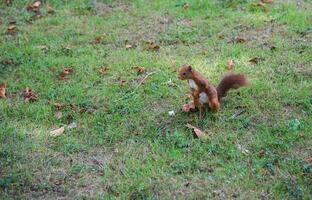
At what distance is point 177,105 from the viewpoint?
496cm

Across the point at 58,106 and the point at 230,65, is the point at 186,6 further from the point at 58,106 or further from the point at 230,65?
the point at 58,106

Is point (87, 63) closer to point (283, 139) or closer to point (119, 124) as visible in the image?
point (119, 124)

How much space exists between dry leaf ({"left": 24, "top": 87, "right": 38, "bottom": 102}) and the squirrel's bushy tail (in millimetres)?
1899

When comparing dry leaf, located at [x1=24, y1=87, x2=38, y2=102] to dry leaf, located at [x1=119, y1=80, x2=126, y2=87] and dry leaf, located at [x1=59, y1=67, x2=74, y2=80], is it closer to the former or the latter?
Answer: dry leaf, located at [x1=59, y1=67, x2=74, y2=80]

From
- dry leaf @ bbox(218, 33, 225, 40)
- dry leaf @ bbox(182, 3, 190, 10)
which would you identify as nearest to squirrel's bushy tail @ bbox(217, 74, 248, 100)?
dry leaf @ bbox(218, 33, 225, 40)

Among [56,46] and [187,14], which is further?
[187,14]

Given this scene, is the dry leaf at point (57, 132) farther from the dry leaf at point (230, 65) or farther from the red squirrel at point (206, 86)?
the dry leaf at point (230, 65)

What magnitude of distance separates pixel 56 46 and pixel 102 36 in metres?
0.61

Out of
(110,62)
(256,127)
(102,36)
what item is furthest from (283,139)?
(102,36)

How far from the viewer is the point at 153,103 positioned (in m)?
5.04

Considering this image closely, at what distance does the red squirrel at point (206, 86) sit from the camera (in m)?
4.44

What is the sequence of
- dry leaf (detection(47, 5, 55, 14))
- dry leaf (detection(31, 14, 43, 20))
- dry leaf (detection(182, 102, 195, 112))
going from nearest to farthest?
dry leaf (detection(182, 102, 195, 112)) < dry leaf (detection(31, 14, 43, 20)) < dry leaf (detection(47, 5, 55, 14))

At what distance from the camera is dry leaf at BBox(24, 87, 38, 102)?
5.22m

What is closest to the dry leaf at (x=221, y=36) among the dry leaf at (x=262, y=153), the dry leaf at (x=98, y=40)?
the dry leaf at (x=98, y=40)
